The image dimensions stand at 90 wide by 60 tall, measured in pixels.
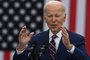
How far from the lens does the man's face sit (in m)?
1.98

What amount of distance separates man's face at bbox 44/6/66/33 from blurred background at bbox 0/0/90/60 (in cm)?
133

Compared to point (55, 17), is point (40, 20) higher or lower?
lower

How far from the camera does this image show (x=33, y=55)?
1.84m

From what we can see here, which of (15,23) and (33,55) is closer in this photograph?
(33,55)

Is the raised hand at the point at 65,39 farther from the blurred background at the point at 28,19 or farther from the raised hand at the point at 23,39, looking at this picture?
the blurred background at the point at 28,19

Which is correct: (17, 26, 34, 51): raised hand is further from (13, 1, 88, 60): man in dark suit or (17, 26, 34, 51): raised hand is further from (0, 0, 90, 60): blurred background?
(0, 0, 90, 60): blurred background

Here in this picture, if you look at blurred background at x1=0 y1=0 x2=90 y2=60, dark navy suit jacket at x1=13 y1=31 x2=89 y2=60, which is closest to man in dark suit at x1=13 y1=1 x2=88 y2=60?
dark navy suit jacket at x1=13 y1=31 x2=89 y2=60

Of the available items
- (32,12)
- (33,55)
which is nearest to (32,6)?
(32,12)

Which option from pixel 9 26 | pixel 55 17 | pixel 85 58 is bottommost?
pixel 9 26

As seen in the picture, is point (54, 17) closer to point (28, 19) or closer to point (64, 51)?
point (64, 51)

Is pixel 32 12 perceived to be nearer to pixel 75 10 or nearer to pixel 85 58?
pixel 75 10

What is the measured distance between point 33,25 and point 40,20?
72mm

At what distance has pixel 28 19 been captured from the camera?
3.43 m

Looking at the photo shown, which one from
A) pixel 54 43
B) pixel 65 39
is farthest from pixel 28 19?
pixel 65 39
